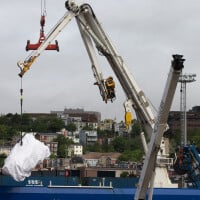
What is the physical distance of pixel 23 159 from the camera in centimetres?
2880

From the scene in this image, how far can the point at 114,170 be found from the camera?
140m

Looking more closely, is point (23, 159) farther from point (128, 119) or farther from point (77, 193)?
point (128, 119)

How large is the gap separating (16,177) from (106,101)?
10.7 meters

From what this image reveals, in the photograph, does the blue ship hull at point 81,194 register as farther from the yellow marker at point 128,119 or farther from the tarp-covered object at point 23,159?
the yellow marker at point 128,119

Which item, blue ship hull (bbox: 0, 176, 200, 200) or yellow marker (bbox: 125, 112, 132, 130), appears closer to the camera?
blue ship hull (bbox: 0, 176, 200, 200)

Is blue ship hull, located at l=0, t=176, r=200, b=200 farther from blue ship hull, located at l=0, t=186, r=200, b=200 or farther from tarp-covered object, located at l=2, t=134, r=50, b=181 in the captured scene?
tarp-covered object, located at l=2, t=134, r=50, b=181

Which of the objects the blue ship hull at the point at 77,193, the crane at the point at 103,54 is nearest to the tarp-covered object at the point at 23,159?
the blue ship hull at the point at 77,193

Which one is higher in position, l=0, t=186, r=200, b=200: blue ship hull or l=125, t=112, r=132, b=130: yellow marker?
l=125, t=112, r=132, b=130: yellow marker

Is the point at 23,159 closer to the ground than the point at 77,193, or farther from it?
farther from it

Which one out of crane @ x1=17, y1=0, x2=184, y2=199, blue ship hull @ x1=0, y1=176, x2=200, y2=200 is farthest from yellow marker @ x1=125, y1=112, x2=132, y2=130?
blue ship hull @ x1=0, y1=176, x2=200, y2=200

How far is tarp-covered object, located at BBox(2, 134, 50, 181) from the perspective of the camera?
2886cm

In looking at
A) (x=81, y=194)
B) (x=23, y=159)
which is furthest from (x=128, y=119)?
(x=23, y=159)

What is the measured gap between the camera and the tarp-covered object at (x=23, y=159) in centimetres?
2886

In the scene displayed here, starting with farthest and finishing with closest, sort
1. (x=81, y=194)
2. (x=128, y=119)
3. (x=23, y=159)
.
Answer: (x=128, y=119) < (x=81, y=194) < (x=23, y=159)
